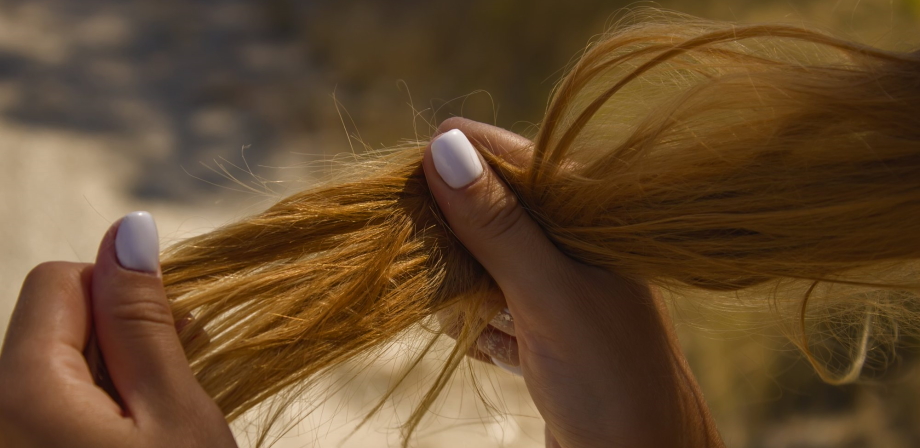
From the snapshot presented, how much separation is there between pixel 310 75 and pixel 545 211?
2.77 m

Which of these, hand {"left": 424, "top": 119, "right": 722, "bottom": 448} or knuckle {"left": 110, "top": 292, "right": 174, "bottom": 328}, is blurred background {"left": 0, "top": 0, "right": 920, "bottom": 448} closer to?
hand {"left": 424, "top": 119, "right": 722, "bottom": 448}

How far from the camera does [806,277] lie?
0.92 m

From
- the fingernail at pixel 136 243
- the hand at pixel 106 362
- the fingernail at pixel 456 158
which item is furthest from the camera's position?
the fingernail at pixel 456 158

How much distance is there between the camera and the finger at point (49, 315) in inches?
31.0

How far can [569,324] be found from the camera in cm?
102

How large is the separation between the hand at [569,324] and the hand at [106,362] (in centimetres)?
43

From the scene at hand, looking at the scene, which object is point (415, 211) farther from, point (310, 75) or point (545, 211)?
point (310, 75)

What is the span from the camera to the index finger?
792 mm

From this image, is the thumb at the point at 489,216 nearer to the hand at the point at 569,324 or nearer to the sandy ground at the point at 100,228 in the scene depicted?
the hand at the point at 569,324

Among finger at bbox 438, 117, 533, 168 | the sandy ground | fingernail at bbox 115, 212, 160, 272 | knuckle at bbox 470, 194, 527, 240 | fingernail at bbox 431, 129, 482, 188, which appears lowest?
the sandy ground

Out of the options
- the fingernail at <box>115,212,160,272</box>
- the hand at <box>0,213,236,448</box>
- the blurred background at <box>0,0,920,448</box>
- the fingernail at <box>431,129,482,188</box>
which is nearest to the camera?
the hand at <box>0,213,236,448</box>

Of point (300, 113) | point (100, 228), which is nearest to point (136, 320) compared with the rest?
point (100, 228)

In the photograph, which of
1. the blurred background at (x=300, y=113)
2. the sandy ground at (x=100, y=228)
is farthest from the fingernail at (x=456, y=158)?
the sandy ground at (x=100, y=228)

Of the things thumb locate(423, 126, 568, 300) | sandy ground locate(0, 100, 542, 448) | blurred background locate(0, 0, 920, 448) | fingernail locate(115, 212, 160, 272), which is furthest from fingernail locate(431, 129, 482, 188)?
sandy ground locate(0, 100, 542, 448)
